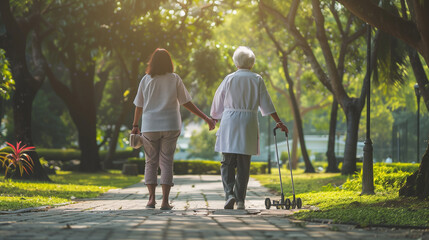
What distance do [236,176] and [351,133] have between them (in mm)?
12667

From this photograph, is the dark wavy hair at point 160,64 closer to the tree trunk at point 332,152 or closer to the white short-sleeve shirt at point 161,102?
the white short-sleeve shirt at point 161,102

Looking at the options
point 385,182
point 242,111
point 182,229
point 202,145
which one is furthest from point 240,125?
point 202,145

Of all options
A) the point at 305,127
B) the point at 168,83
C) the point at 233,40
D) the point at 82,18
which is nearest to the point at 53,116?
the point at 233,40

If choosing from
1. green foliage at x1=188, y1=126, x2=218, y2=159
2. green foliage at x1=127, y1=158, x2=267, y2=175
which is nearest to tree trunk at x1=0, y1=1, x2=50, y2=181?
green foliage at x1=127, y1=158, x2=267, y2=175

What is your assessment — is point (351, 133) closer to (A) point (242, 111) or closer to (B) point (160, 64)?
(A) point (242, 111)

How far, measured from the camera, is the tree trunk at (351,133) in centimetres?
2003

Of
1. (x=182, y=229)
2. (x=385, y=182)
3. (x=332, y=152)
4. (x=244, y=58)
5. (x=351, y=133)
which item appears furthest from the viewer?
(x=332, y=152)

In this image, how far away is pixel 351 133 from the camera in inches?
810

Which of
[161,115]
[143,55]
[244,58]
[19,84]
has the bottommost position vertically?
[161,115]

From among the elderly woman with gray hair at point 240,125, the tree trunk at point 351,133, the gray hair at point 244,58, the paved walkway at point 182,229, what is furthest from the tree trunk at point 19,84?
the paved walkway at point 182,229

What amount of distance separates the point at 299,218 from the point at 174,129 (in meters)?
2.23

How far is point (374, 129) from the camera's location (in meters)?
66.9

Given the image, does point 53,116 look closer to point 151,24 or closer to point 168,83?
point 151,24

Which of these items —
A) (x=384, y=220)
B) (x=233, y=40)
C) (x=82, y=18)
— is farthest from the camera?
(x=233, y=40)
